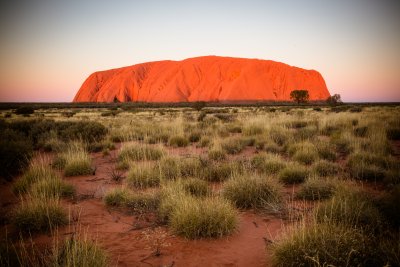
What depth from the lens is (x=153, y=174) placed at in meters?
5.88

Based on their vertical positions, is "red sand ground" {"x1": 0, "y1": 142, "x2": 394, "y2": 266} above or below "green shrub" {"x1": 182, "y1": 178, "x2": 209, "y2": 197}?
below

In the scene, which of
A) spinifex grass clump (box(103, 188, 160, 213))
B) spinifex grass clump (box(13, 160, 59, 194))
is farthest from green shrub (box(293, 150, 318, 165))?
spinifex grass clump (box(13, 160, 59, 194))

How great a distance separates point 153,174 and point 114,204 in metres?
1.20

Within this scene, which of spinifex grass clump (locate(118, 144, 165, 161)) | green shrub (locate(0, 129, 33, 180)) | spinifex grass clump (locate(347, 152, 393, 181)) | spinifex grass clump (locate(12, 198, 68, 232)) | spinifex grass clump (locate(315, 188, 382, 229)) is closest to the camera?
spinifex grass clump (locate(315, 188, 382, 229))

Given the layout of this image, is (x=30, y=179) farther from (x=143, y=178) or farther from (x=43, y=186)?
(x=143, y=178)

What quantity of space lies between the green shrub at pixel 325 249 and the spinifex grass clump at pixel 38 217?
10.0 ft

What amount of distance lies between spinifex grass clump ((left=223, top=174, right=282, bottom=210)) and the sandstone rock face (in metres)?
84.0

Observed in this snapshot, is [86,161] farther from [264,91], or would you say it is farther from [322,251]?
[264,91]

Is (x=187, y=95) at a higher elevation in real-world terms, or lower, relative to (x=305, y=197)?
higher

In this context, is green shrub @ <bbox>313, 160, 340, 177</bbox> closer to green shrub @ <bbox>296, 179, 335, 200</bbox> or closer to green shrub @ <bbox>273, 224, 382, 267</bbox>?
green shrub @ <bbox>296, 179, 335, 200</bbox>

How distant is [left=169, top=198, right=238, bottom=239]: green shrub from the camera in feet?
11.5

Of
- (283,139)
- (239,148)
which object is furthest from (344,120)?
(239,148)

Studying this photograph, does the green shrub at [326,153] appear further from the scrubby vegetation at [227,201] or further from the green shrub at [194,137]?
the green shrub at [194,137]

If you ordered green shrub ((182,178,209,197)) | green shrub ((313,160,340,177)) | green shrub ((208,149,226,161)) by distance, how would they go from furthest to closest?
green shrub ((208,149,226,161)), green shrub ((313,160,340,177)), green shrub ((182,178,209,197))
